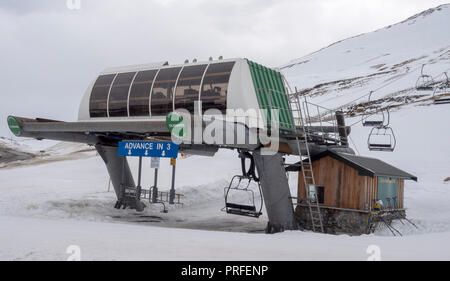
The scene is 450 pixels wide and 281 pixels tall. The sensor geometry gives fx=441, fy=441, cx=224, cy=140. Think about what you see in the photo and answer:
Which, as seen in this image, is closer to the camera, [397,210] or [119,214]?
[397,210]

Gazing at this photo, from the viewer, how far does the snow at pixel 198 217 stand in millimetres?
9750

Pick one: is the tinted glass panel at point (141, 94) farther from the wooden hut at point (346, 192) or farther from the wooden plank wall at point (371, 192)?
the wooden plank wall at point (371, 192)

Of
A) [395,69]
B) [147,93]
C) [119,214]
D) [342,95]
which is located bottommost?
[119,214]

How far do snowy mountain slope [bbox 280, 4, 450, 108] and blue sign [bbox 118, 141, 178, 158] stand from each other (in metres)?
42.8

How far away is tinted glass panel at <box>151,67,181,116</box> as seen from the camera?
734 inches

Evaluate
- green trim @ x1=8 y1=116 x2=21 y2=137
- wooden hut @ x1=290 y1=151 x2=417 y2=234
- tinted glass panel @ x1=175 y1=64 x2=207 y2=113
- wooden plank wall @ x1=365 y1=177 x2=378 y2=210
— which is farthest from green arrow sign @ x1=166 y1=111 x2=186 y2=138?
green trim @ x1=8 y1=116 x2=21 y2=137

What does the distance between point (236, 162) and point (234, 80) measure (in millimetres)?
27098

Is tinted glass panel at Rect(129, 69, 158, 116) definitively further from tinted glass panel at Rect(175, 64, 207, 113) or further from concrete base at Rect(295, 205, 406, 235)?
concrete base at Rect(295, 205, 406, 235)

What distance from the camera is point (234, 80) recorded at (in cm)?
1727

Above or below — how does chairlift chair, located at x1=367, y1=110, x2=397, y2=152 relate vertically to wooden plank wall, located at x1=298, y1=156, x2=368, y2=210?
above

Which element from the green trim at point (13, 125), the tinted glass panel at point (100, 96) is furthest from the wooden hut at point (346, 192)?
the green trim at point (13, 125)

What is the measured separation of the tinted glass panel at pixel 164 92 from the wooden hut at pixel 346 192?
674 centimetres
